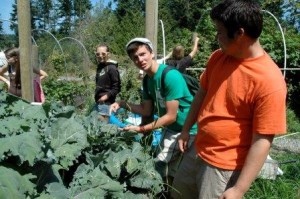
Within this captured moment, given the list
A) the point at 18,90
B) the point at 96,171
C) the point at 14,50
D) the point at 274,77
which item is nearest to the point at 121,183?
the point at 96,171

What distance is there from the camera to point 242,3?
5.84 ft

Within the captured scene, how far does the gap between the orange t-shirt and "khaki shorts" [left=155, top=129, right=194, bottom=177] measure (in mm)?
660

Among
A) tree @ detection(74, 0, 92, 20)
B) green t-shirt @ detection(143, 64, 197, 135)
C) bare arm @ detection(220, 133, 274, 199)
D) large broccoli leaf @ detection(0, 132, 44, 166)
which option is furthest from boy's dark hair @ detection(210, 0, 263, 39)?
tree @ detection(74, 0, 92, 20)

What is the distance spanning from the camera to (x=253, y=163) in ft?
5.80

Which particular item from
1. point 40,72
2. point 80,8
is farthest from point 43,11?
point 40,72

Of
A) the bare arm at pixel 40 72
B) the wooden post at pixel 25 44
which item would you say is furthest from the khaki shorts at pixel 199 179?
the bare arm at pixel 40 72

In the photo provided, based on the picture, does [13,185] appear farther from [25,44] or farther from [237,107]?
[25,44]

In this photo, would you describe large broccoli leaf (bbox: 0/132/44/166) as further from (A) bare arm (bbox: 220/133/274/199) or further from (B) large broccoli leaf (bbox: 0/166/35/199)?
(A) bare arm (bbox: 220/133/274/199)

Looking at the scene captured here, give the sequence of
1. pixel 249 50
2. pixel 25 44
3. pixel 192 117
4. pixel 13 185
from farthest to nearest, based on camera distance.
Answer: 1. pixel 25 44
2. pixel 192 117
3. pixel 13 185
4. pixel 249 50

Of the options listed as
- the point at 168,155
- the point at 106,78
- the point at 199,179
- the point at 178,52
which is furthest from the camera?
the point at 178,52

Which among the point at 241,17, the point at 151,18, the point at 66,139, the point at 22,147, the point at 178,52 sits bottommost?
the point at 66,139

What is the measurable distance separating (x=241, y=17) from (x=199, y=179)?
0.94 meters

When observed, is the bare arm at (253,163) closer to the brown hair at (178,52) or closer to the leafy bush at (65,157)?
the leafy bush at (65,157)

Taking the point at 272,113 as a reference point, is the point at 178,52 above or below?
above
